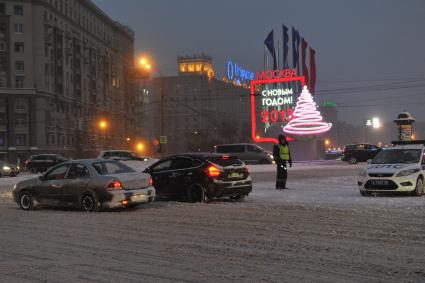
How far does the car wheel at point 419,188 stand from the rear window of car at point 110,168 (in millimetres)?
8068

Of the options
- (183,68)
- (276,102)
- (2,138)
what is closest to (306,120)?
(276,102)

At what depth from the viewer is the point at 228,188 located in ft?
52.1

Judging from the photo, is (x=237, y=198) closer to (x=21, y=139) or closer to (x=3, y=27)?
(x=21, y=139)

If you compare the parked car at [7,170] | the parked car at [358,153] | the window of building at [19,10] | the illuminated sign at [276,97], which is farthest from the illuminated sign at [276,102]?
the window of building at [19,10]

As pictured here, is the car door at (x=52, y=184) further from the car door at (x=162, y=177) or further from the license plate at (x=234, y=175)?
the license plate at (x=234, y=175)

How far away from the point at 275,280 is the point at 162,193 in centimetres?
1023

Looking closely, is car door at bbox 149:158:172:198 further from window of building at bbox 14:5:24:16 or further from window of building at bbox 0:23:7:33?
window of building at bbox 14:5:24:16

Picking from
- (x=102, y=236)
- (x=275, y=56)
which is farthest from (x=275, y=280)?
(x=275, y=56)

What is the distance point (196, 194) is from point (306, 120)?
42.6 m

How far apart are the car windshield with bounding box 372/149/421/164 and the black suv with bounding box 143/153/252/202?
452 cm

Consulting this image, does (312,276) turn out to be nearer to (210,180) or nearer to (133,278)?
(133,278)

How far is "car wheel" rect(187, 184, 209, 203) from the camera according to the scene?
15861 millimetres

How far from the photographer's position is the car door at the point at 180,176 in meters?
16.2

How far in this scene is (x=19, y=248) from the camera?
9.31 metres
